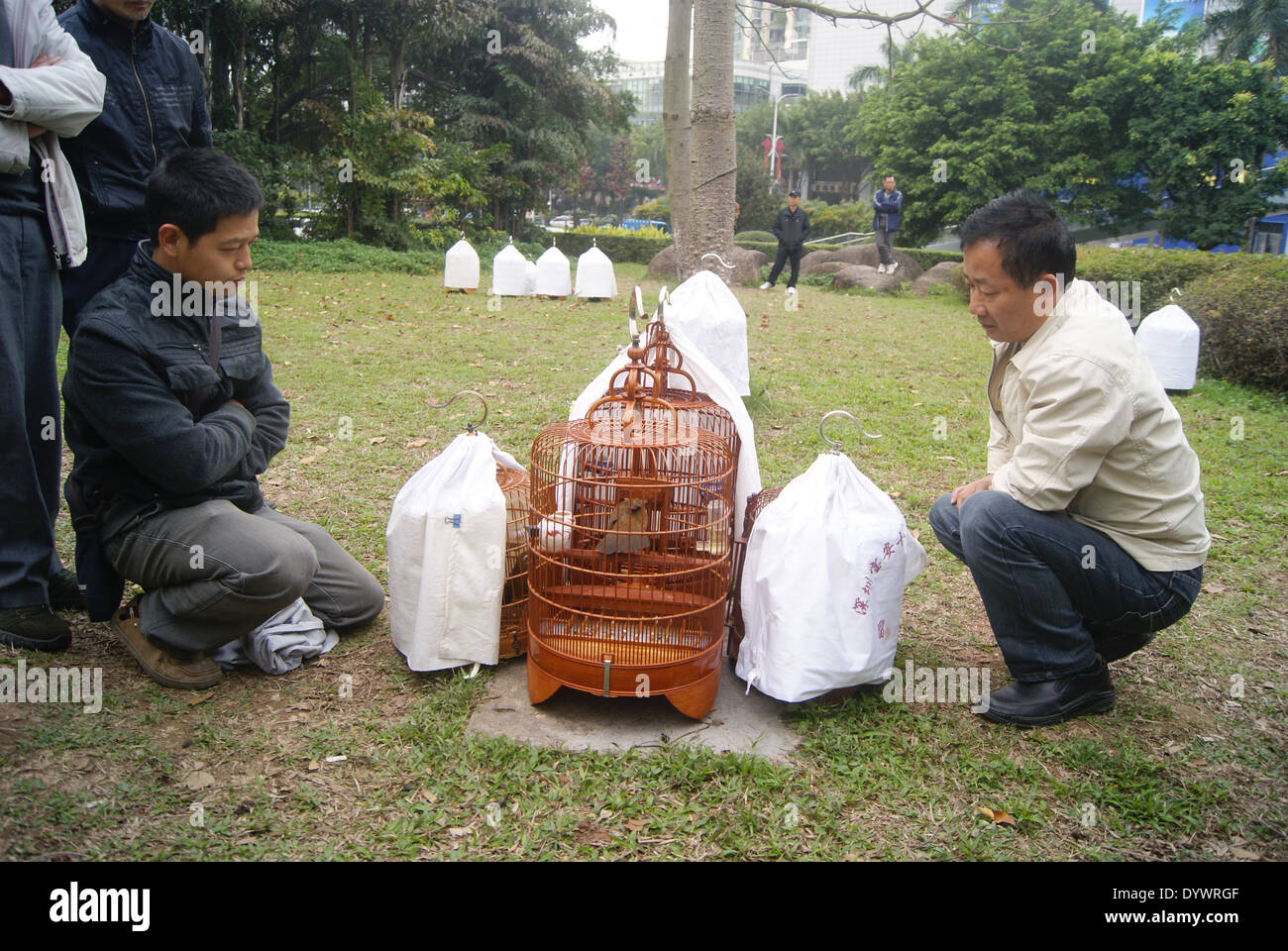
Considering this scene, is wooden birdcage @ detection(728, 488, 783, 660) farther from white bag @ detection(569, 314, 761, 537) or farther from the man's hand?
the man's hand

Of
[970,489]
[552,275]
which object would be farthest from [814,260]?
[970,489]

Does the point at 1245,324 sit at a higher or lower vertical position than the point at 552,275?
lower

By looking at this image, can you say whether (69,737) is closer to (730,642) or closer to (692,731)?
(692,731)

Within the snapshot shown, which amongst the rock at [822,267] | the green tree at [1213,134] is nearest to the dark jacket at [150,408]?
the rock at [822,267]

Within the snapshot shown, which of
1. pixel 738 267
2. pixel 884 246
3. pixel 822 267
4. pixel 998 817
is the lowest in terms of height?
pixel 998 817

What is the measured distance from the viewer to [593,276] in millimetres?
12570

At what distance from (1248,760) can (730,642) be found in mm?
1581

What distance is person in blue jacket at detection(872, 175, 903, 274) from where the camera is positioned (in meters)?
16.9

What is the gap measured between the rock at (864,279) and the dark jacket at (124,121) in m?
14.4

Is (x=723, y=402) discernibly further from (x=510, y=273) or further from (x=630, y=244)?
(x=630, y=244)

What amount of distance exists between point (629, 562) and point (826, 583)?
610 millimetres

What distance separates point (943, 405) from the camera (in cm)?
695

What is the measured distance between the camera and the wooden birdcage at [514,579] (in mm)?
3102

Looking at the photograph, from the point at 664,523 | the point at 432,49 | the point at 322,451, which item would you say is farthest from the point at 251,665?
the point at 432,49
